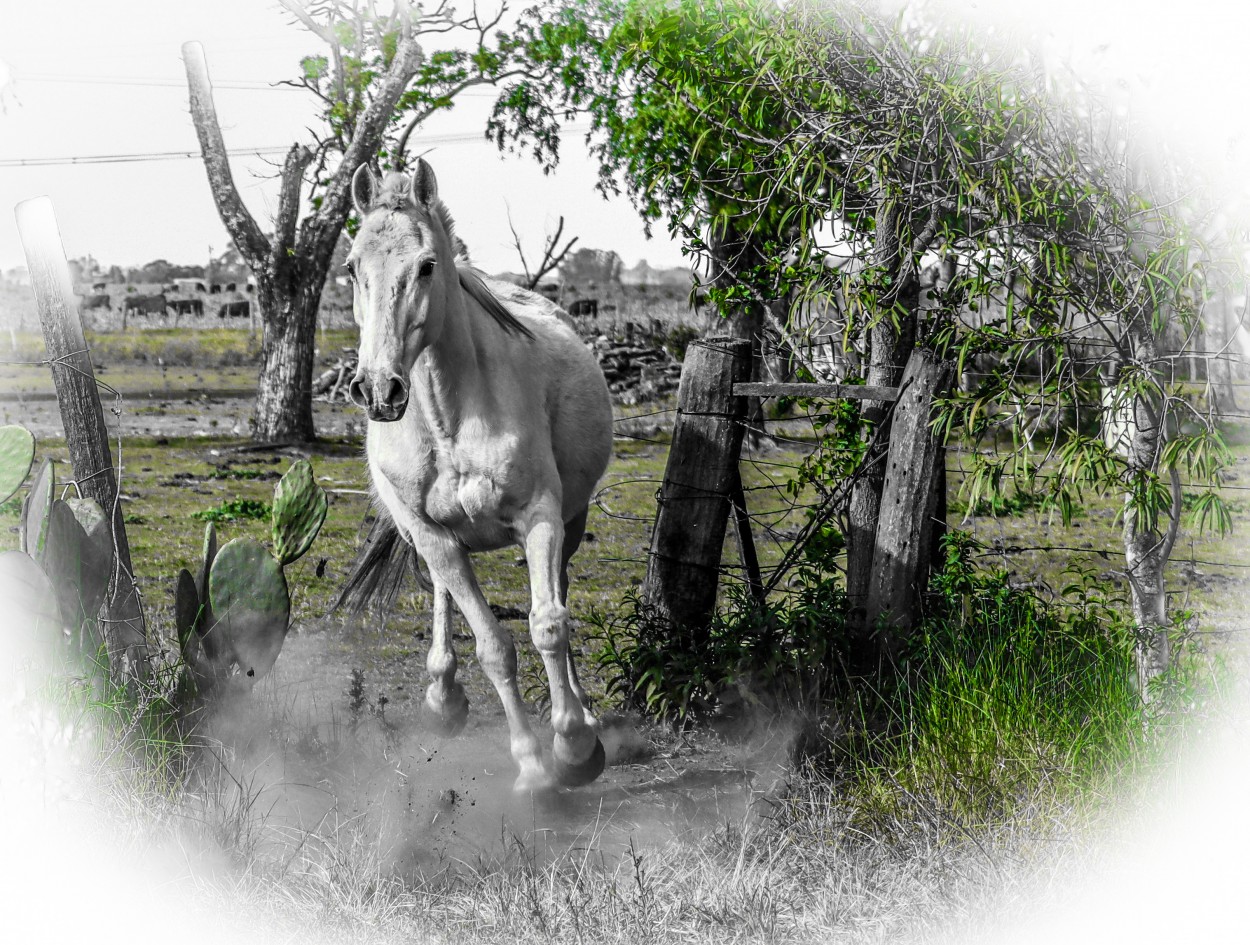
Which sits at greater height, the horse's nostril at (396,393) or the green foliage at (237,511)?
the horse's nostril at (396,393)

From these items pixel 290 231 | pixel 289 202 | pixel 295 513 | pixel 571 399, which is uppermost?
pixel 289 202

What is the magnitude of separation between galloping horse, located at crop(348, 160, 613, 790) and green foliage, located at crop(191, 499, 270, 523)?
507 cm

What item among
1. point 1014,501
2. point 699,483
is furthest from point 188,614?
point 1014,501

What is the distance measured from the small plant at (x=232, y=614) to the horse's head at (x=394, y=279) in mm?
1532

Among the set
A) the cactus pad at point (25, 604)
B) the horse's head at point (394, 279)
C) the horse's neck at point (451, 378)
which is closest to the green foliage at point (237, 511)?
the cactus pad at point (25, 604)

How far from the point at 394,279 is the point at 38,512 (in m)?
2.13

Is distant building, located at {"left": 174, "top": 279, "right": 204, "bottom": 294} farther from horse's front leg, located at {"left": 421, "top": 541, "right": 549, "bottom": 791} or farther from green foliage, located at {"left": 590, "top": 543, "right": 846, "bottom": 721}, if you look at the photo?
horse's front leg, located at {"left": 421, "top": 541, "right": 549, "bottom": 791}

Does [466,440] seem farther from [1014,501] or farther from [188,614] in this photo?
[1014,501]

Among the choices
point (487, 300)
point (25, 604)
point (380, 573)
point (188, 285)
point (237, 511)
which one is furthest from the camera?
point (188, 285)

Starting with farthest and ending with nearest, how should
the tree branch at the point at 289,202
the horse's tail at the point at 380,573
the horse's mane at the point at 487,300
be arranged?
1. the tree branch at the point at 289,202
2. the horse's tail at the point at 380,573
3. the horse's mane at the point at 487,300

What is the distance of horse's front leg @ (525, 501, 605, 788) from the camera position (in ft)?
12.7

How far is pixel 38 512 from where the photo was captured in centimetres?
435

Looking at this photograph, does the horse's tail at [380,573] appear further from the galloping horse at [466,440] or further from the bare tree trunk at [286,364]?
the bare tree trunk at [286,364]

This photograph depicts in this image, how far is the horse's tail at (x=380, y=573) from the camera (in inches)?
229
